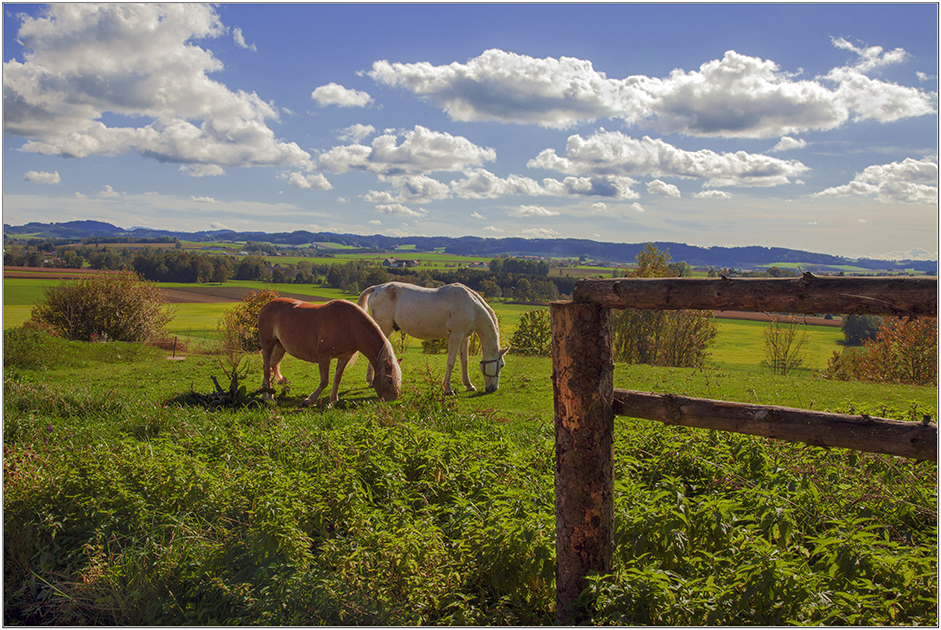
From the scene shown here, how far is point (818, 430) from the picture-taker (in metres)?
2.69

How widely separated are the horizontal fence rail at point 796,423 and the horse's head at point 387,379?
21.7 ft

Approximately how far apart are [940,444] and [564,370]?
1809 mm

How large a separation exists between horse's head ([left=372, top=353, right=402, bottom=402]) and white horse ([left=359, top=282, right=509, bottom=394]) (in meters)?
2.01

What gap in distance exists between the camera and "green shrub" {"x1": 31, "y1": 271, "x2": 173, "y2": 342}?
31.5 m

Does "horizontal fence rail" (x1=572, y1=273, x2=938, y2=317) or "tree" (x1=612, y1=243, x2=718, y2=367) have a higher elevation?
"horizontal fence rail" (x1=572, y1=273, x2=938, y2=317)

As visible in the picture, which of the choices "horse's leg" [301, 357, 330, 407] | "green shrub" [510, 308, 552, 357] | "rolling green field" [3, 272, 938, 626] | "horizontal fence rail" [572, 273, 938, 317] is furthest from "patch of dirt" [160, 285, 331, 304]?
"horizontal fence rail" [572, 273, 938, 317]

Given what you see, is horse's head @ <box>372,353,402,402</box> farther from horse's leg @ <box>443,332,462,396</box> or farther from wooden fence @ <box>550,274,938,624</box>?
wooden fence @ <box>550,274,938,624</box>

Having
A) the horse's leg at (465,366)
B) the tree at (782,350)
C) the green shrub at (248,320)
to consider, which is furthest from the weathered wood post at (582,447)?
the green shrub at (248,320)

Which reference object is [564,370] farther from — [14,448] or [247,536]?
[14,448]

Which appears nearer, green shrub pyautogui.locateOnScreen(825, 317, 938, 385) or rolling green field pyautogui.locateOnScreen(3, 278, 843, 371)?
green shrub pyautogui.locateOnScreen(825, 317, 938, 385)

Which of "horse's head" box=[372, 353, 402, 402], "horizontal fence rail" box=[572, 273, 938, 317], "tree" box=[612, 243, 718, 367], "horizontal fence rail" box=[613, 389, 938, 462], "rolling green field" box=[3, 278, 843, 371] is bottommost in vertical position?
"rolling green field" box=[3, 278, 843, 371]

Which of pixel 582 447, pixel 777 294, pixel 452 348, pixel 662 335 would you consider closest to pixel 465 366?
pixel 452 348

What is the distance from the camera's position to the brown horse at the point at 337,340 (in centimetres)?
945

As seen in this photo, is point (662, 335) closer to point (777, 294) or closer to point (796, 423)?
point (796, 423)
